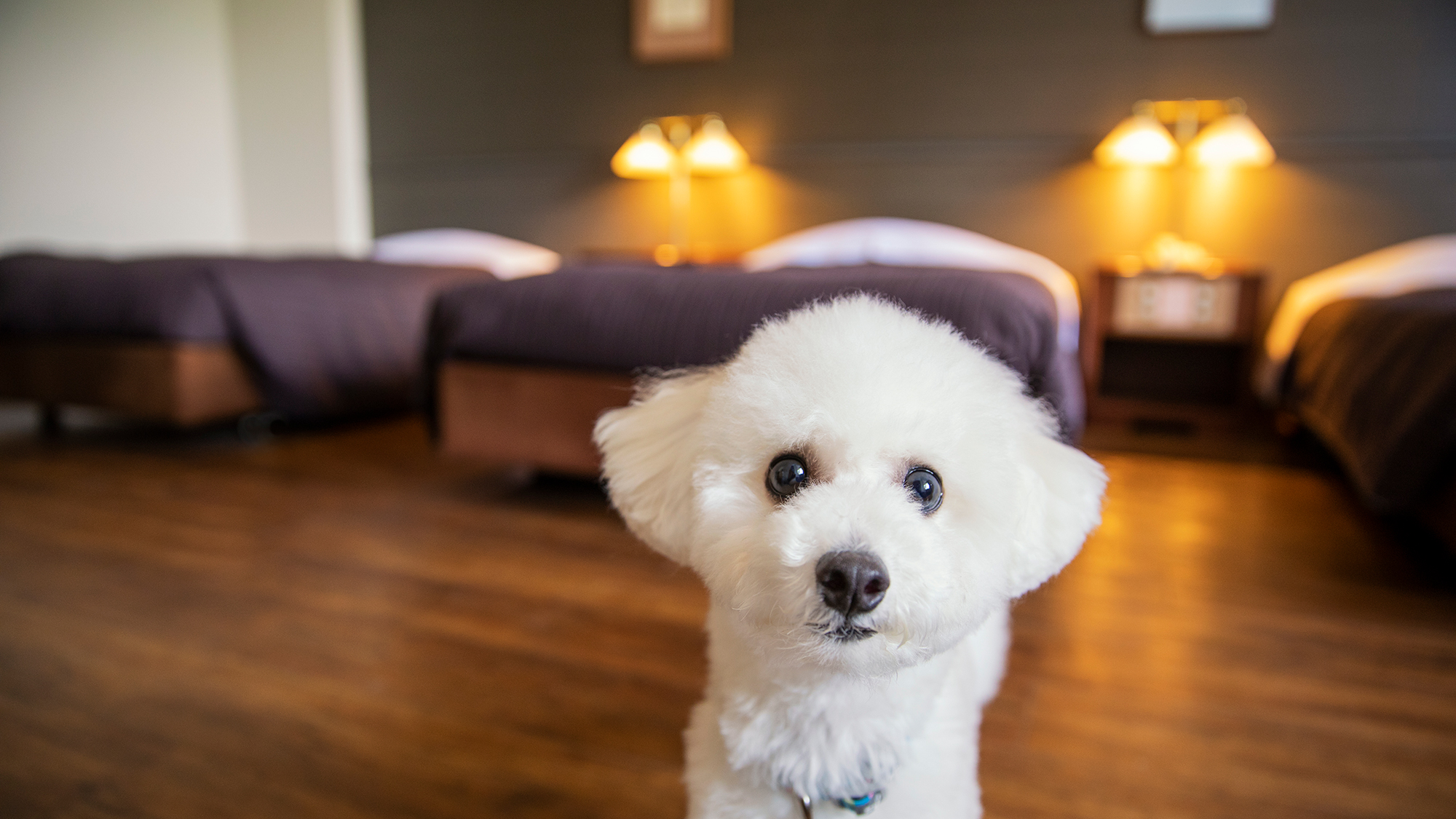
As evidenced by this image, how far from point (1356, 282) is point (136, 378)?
167 inches

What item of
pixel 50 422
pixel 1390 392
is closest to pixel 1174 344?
pixel 1390 392

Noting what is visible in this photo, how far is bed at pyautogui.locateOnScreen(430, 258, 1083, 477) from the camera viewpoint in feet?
5.49

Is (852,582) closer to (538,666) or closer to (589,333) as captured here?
(538,666)

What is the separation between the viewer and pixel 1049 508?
23.2 inches

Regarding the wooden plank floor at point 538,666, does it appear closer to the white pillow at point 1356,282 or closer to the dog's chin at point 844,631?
the dog's chin at point 844,631

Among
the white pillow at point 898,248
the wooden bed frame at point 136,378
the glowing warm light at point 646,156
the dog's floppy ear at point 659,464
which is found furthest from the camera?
the glowing warm light at point 646,156

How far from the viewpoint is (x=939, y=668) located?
65cm

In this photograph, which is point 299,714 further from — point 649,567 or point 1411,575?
point 1411,575

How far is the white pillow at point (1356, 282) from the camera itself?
2990mm

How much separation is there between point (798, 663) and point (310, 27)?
5334 millimetres

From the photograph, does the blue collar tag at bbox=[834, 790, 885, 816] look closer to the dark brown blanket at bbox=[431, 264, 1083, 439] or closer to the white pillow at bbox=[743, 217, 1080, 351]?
the dark brown blanket at bbox=[431, 264, 1083, 439]

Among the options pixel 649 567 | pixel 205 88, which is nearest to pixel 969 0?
pixel 649 567

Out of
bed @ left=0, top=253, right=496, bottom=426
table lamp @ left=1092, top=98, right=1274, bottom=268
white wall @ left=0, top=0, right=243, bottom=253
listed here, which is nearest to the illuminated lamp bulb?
table lamp @ left=1092, top=98, right=1274, bottom=268

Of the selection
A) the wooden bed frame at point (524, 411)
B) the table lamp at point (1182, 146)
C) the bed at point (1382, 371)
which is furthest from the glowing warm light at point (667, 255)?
Result: the bed at point (1382, 371)
